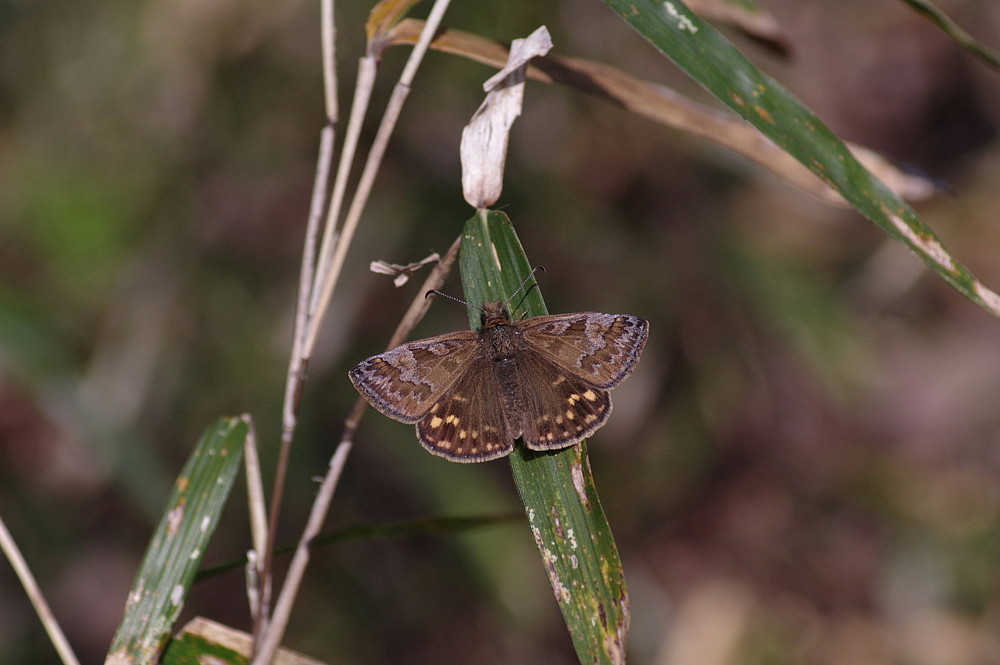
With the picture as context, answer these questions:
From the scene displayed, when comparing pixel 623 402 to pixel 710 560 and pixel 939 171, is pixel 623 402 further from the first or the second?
pixel 939 171

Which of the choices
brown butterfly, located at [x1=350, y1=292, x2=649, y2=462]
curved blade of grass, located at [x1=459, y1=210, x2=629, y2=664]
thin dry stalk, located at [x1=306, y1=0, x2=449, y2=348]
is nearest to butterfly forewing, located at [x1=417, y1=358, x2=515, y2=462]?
brown butterfly, located at [x1=350, y1=292, x2=649, y2=462]

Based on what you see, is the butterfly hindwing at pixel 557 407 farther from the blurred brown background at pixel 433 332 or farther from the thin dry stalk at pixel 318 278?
the blurred brown background at pixel 433 332

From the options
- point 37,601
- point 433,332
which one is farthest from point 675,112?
point 433,332

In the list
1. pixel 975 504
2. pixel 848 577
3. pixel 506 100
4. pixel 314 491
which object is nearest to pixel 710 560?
pixel 848 577

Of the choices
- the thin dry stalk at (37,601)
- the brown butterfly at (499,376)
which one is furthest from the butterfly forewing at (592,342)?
the thin dry stalk at (37,601)

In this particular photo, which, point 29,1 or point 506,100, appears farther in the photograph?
point 29,1

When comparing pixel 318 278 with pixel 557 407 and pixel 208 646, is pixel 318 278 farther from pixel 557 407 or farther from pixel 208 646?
pixel 208 646
